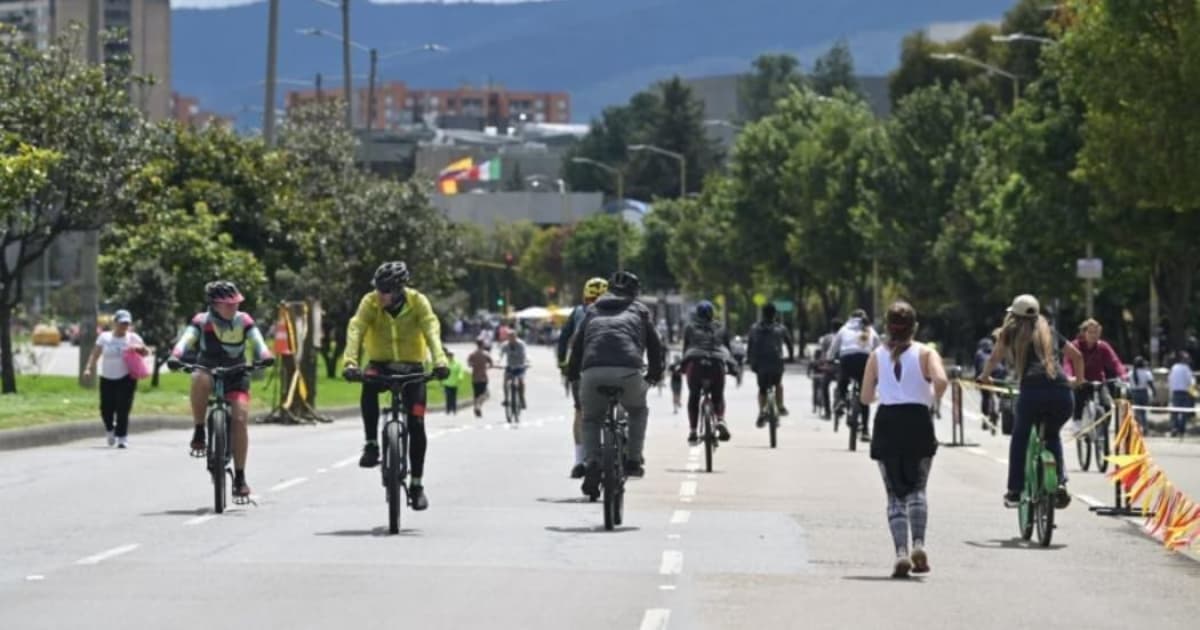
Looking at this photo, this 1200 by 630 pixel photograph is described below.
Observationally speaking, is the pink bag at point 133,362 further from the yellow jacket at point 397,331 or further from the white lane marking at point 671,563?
the white lane marking at point 671,563

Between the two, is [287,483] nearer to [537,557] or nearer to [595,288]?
[595,288]

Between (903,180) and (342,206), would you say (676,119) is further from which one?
(342,206)

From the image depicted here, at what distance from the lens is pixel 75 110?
145ft

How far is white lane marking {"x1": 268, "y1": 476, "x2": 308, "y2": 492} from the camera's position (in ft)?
75.7

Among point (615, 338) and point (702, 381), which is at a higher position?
point (615, 338)

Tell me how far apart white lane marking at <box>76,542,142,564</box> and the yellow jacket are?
2.32 meters

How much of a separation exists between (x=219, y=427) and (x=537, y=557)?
4.18 m

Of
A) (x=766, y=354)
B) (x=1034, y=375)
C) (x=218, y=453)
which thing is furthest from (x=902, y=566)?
(x=766, y=354)

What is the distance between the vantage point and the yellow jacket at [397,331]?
18.5 metres

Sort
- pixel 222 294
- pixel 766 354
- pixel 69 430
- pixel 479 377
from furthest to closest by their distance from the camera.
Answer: pixel 479 377 < pixel 766 354 < pixel 69 430 < pixel 222 294

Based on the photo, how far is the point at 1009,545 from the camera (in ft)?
61.4

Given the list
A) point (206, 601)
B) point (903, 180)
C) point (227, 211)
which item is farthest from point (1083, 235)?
point (206, 601)

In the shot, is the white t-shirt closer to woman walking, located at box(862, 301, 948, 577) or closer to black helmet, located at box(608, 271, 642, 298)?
black helmet, located at box(608, 271, 642, 298)

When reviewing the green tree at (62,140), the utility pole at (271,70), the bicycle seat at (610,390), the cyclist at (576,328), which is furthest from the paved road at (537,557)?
the utility pole at (271,70)
